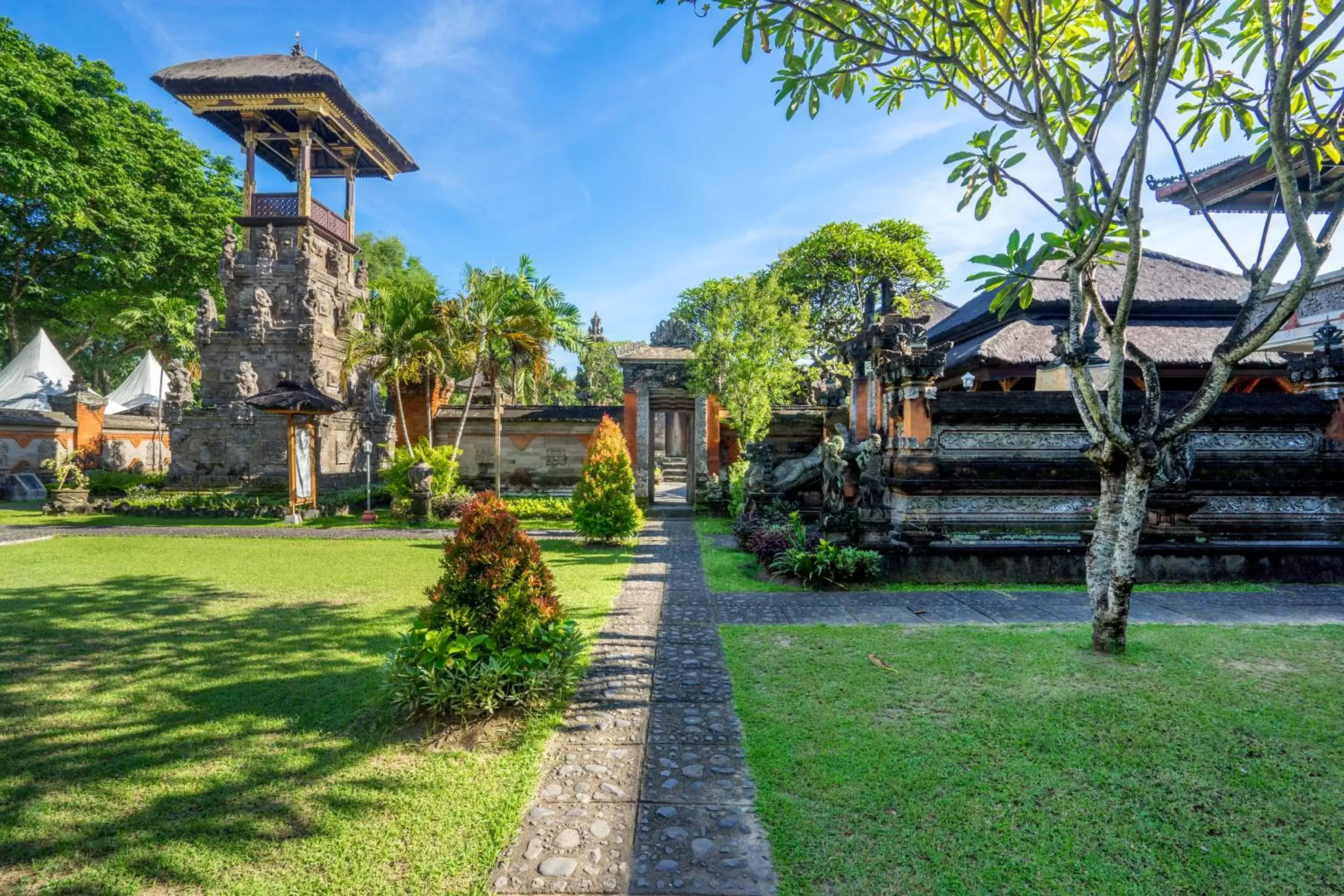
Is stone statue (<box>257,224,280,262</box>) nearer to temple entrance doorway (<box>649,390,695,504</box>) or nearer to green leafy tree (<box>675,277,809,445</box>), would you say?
temple entrance doorway (<box>649,390,695,504</box>)

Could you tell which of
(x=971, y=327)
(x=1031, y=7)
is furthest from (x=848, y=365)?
(x=1031, y=7)

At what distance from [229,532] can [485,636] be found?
11.7 m

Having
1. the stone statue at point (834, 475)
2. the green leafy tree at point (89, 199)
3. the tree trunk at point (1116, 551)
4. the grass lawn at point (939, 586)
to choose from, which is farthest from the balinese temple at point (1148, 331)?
the green leafy tree at point (89, 199)

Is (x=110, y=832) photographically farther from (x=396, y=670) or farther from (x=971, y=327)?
(x=971, y=327)

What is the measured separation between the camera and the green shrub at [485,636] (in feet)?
12.1

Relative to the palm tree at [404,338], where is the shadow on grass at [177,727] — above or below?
below

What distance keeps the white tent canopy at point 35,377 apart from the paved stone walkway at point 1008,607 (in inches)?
1074

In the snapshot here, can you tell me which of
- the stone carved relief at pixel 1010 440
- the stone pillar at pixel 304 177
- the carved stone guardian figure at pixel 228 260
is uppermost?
the stone pillar at pixel 304 177

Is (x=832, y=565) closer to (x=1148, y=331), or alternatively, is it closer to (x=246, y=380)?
(x=1148, y=331)

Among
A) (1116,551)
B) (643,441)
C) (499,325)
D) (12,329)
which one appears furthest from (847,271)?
(12,329)

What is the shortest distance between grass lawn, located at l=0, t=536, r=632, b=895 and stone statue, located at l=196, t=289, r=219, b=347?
560 inches

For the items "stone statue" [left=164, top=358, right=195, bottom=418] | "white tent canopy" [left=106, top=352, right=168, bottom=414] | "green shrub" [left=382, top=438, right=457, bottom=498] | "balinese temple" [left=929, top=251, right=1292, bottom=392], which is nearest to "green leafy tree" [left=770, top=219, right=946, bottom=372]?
"balinese temple" [left=929, top=251, right=1292, bottom=392]

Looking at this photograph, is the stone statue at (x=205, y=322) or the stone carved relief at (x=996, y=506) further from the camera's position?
the stone statue at (x=205, y=322)

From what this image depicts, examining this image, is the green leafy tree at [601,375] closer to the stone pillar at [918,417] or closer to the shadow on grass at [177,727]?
the stone pillar at [918,417]
